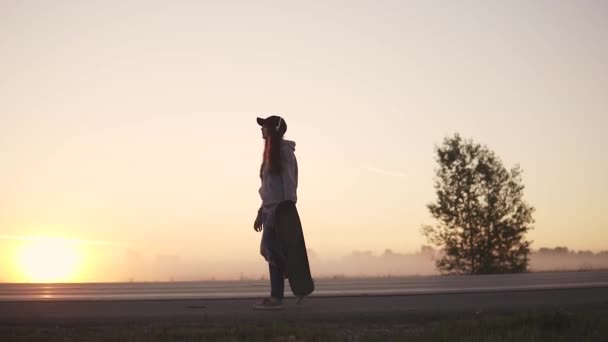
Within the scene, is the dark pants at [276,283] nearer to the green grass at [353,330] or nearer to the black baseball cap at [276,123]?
the green grass at [353,330]

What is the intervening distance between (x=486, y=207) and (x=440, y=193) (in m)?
2.36

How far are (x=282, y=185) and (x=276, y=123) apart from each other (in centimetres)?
85

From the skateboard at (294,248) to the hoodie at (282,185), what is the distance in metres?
0.11

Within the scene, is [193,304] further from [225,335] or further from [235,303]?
[225,335]

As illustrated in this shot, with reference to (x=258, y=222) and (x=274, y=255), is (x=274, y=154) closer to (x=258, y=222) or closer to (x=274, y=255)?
(x=258, y=222)

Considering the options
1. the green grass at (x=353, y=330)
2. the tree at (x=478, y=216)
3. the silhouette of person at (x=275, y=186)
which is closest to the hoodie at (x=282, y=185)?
the silhouette of person at (x=275, y=186)

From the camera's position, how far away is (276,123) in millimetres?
9609

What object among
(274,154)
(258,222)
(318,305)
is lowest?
(318,305)

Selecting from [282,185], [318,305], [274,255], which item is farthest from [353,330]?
[282,185]

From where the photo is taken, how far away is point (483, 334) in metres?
6.68

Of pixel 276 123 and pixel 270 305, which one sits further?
pixel 276 123

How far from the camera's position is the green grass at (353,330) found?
259 inches

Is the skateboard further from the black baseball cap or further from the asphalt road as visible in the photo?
the black baseball cap

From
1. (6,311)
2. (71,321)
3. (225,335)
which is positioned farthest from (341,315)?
(6,311)
